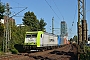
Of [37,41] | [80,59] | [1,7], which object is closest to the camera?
[80,59]

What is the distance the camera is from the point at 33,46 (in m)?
33.7

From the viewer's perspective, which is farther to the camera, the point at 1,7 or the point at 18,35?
the point at 18,35

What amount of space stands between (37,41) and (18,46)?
22.6ft

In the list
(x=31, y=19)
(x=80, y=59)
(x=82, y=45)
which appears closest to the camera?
(x=80, y=59)

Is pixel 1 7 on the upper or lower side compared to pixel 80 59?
upper

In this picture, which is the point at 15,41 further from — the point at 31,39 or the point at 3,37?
the point at 31,39

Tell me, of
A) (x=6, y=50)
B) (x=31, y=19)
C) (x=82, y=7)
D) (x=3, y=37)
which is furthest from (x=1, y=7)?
(x=31, y=19)

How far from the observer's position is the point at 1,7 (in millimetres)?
39406

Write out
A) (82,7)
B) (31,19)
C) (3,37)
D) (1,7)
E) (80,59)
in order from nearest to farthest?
1. (80,59)
2. (82,7)
3. (3,37)
4. (1,7)
5. (31,19)

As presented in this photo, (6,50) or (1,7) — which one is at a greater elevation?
(1,7)

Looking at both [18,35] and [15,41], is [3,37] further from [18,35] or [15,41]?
[18,35]

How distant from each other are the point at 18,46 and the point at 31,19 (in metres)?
49.4

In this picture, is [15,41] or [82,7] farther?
[15,41]

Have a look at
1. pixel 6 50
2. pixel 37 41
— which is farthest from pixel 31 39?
pixel 6 50
